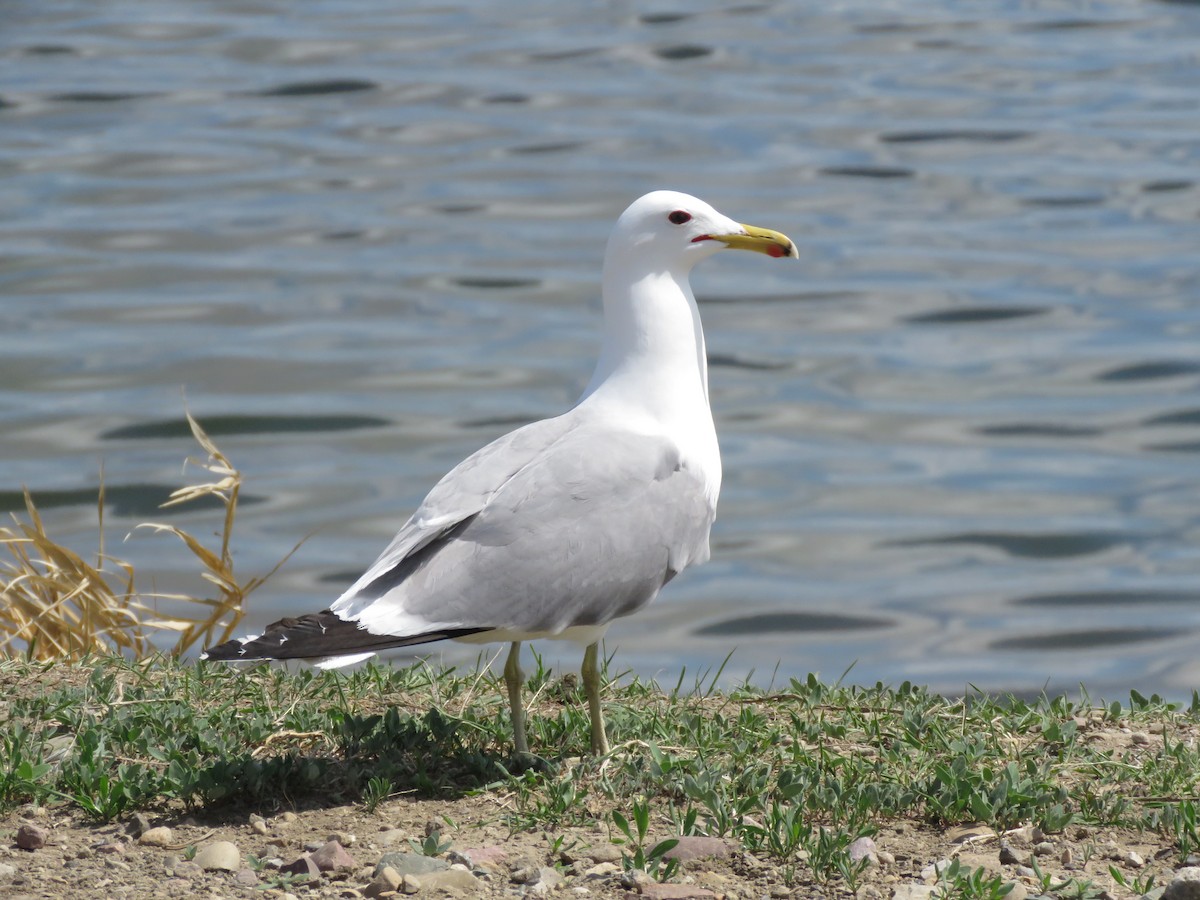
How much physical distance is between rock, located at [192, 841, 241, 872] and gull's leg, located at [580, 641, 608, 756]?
45.4 inches

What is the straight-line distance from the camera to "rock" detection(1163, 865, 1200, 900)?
4031 millimetres

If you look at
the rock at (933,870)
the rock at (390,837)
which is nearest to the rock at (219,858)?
the rock at (390,837)

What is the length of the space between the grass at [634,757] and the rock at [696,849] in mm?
61

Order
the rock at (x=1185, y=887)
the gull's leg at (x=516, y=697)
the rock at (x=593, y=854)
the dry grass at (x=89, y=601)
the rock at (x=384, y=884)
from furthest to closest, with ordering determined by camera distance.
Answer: the dry grass at (x=89, y=601)
the gull's leg at (x=516, y=697)
the rock at (x=593, y=854)
the rock at (x=384, y=884)
the rock at (x=1185, y=887)

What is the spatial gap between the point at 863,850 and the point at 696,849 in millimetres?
408

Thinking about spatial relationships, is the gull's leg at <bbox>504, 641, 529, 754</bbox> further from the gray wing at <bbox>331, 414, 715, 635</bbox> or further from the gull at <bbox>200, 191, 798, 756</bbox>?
the gray wing at <bbox>331, 414, 715, 635</bbox>

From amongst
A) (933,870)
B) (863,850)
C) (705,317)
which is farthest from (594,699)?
(705,317)

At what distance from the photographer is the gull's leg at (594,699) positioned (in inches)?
203

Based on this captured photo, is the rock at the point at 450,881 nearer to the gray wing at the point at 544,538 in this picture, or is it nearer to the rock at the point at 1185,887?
the gray wing at the point at 544,538

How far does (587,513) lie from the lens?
5.05m

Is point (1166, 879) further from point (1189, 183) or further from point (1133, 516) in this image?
point (1189, 183)

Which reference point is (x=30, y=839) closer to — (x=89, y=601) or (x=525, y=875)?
(x=525, y=875)

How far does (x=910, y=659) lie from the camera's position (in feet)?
32.9

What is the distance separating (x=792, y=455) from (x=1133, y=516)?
236cm
